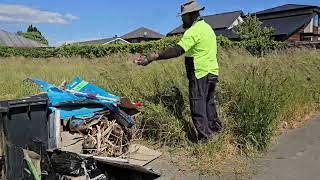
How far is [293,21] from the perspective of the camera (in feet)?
171

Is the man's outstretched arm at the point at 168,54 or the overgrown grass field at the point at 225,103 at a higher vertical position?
the man's outstretched arm at the point at 168,54

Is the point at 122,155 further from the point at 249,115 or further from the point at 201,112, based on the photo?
the point at 249,115

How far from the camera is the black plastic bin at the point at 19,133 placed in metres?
4.51

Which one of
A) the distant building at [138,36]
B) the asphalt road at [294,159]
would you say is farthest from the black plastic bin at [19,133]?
the distant building at [138,36]

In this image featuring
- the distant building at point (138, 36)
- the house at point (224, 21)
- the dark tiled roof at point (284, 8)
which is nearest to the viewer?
the dark tiled roof at point (284, 8)

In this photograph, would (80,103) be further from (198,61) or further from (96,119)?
(198,61)

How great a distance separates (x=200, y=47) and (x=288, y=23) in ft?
162

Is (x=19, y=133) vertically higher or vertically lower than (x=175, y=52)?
lower

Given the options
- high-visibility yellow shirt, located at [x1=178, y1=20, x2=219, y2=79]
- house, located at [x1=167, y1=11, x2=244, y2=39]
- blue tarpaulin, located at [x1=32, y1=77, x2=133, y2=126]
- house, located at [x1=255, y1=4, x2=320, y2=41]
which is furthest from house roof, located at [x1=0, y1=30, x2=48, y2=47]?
high-visibility yellow shirt, located at [x1=178, y1=20, x2=219, y2=79]

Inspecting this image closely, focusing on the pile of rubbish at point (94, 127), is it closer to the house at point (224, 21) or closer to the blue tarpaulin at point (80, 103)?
the blue tarpaulin at point (80, 103)

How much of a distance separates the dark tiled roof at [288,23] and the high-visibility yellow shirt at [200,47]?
1728 inches

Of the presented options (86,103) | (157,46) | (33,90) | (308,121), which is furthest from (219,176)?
(157,46)

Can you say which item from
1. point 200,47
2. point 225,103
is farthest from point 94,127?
point 225,103

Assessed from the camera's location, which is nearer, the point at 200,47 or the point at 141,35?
the point at 200,47
